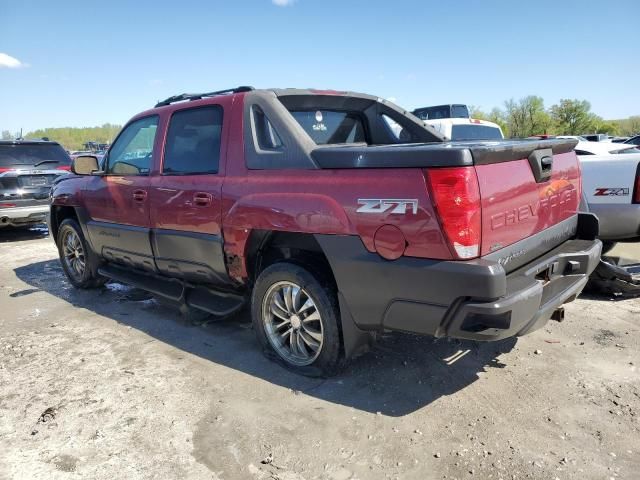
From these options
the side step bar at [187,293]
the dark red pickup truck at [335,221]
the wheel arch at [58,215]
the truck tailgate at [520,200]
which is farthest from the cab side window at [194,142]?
the wheel arch at [58,215]

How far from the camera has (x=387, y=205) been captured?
268 centimetres

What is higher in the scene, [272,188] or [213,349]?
[272,188]

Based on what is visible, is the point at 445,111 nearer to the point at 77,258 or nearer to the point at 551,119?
the point at 77,258

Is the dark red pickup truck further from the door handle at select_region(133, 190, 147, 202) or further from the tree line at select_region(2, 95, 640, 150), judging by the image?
the tree line at select_region(2, 95, 640, 150)

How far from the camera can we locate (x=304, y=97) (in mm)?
3877

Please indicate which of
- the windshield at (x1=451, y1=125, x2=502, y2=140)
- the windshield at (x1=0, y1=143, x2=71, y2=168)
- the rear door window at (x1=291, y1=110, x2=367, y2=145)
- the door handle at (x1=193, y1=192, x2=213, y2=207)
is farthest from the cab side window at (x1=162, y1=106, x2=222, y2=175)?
the windshield at (x1=451, y1=125, x2=502, y2=140)

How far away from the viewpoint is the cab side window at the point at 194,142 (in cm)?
384

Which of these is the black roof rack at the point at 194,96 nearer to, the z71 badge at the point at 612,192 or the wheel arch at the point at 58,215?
the wheel arch at the point at 58,215

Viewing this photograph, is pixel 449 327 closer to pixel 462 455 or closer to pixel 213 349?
pixel 462 455

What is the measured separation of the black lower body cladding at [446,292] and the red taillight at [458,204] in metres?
0.11

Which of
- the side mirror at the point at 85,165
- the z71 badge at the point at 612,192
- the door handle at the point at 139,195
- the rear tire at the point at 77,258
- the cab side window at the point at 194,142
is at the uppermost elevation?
the cab side window at the point at 194,142

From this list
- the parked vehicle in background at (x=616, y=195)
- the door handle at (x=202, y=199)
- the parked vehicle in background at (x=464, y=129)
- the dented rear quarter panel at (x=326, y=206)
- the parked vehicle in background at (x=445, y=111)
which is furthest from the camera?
the parked vehicle in background at (x=445, y=111)

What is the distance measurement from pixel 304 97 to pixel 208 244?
138cm

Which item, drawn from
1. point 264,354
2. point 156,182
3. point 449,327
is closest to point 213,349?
point 264,354
